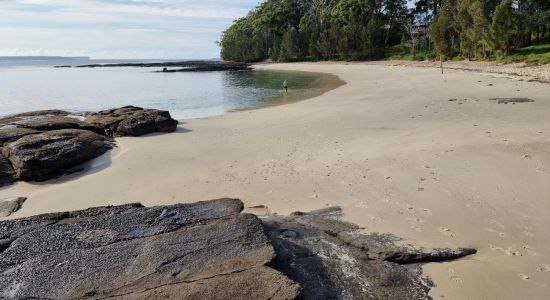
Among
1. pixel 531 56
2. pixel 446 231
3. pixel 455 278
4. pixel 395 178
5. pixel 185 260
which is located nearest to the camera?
pixel 185 260

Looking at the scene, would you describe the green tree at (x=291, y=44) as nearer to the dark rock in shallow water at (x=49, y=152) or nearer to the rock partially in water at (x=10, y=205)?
the dark rock in shallow water at (x=49, y=152)

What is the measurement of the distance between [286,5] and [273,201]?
11021 centimetres

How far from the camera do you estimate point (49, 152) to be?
39.2 feet

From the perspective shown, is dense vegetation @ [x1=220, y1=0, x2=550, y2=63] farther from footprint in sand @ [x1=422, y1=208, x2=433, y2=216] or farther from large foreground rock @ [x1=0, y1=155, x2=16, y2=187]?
large foreground rock @ [x1=0, y1=155, x2=16, y2=187]

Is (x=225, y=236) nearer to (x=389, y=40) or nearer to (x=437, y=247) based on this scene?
(x=437, y=247)

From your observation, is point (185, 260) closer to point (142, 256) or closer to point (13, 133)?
point (142, 256)

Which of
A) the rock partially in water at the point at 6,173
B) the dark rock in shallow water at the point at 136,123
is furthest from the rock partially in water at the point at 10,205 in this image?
the dark rock in shallow water at the point at 136,123

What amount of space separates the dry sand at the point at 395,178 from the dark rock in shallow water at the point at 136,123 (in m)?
0.81

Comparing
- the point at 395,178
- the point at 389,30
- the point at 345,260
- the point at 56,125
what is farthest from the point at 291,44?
the point at 345,260

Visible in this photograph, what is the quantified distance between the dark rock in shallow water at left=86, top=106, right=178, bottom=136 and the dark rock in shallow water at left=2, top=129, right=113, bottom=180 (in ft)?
9.65

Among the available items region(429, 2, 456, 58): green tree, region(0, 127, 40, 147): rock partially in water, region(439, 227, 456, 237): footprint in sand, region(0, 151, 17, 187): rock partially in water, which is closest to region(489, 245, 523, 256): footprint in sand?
region(439, 227, 456, 237): footprint in sand

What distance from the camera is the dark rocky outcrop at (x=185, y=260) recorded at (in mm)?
3961

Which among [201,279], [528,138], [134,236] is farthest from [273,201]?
[528,138]

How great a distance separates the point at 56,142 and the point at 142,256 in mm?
9410
